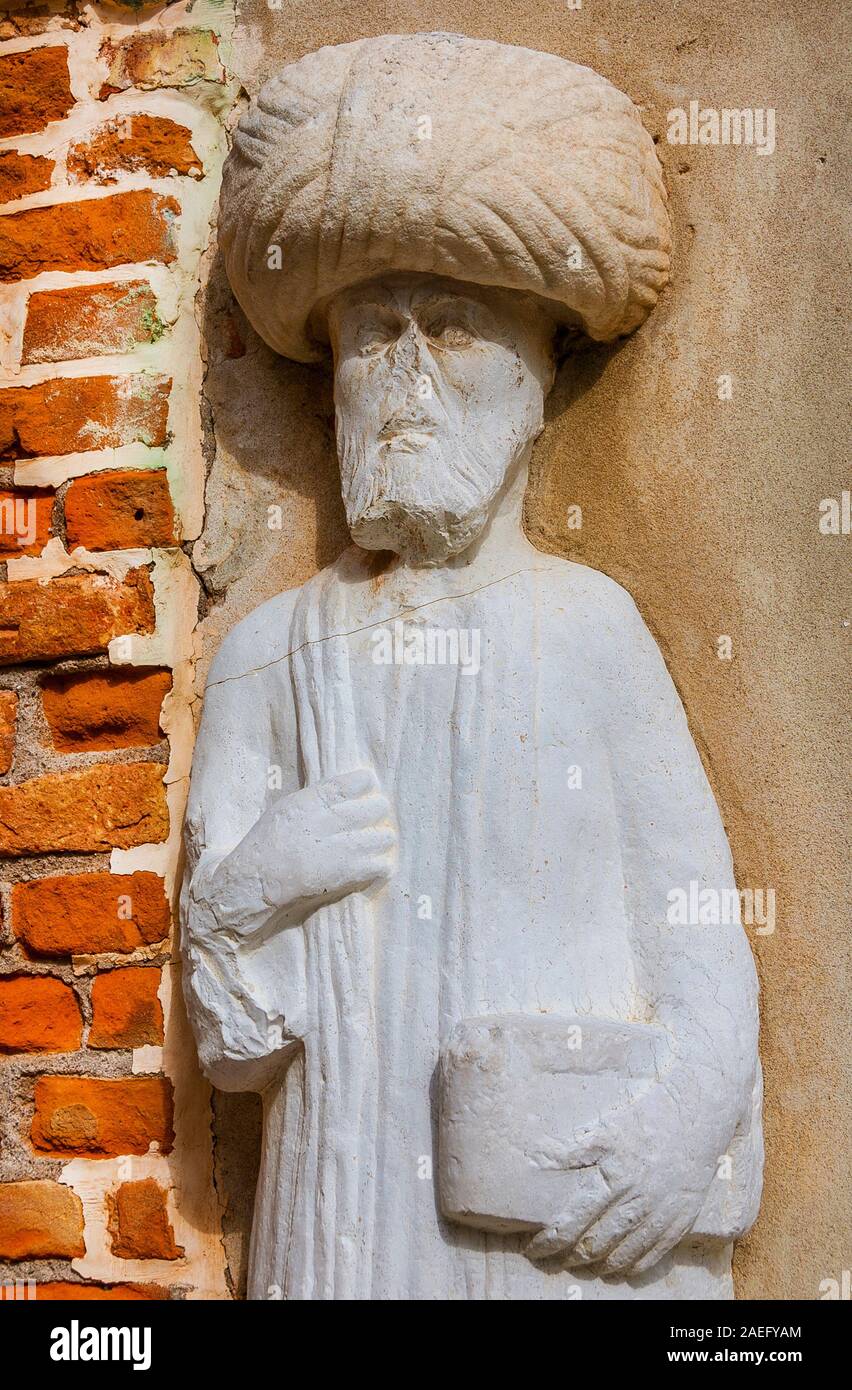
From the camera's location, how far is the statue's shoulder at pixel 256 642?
5.92 ft

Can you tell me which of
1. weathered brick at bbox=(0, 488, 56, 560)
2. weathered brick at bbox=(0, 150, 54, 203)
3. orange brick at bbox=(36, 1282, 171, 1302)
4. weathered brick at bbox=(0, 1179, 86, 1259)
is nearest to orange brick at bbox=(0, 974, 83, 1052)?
weathered brick at bbox=(0, 1179, 86, 1259)

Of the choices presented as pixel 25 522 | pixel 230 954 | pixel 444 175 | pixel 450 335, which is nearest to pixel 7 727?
pixel 25 522

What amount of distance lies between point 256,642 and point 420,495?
0.92 ft

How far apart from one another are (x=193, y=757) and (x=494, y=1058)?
545 millimetres

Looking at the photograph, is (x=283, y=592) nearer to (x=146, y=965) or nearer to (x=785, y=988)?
(x=146, y=965)

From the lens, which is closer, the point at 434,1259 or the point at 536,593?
the point at 434,1259

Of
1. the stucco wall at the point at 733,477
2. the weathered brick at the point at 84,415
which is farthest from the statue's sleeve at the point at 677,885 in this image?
the weathered brick at the point at 84,415

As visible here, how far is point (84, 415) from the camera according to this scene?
2.00m

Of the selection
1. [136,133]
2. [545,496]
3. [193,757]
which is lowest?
[193,757]

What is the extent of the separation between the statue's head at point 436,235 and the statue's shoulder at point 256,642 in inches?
6.2

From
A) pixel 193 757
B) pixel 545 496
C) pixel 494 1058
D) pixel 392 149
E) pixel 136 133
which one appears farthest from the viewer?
pixel 136 133

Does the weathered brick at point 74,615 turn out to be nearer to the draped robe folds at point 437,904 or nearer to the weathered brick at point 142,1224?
the draped robe folds at point 437,904

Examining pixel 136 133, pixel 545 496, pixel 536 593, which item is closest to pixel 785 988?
pixel 536 593

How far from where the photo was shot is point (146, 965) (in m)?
1.87
